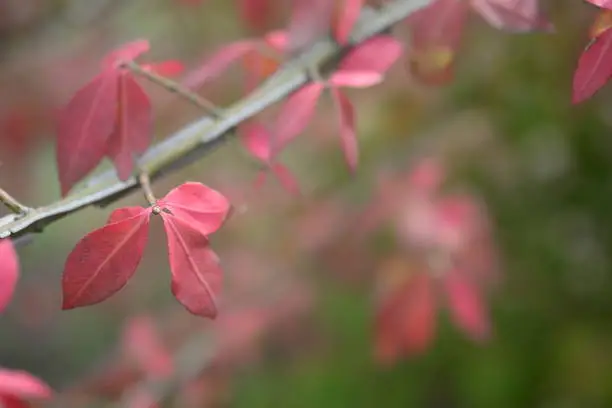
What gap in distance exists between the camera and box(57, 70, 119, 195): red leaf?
1.83ft

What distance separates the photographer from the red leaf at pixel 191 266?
1.52 feet

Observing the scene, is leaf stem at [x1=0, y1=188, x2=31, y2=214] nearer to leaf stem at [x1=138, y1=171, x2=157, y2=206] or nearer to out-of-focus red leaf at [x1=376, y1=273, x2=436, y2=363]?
leaf stem at [x1=138, y1=171, x2=157, y2=206]

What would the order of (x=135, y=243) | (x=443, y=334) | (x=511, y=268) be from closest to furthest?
(x=135, y=243) → (x=511, y=268) → (x=443, y=334)

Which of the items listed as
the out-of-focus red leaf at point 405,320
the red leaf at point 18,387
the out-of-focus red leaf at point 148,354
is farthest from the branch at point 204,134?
the out-of-focus red leaf at point 148,354

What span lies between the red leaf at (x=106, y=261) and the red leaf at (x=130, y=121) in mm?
121

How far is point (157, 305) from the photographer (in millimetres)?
1805

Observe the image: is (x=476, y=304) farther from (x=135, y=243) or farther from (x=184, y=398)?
(x=135, y=243)

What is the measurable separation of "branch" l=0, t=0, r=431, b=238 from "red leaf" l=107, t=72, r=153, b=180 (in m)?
0.02

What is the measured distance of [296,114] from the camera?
0.58 meters

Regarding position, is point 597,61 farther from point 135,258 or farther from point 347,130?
point 135,258

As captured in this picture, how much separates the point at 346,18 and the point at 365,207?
2.22 feet

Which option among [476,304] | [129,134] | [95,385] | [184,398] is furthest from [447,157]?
[129,134]

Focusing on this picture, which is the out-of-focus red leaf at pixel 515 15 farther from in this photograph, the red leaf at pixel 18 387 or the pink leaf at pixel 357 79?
the red leaf at pixel 18 387

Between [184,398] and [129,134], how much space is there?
2.61 ft
